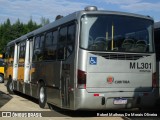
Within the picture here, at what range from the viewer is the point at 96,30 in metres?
10.4

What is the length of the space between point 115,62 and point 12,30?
224 feet

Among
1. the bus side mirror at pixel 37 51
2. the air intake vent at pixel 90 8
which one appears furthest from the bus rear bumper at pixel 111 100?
the bus side mirror at pixel 37 51

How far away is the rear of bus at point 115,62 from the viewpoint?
1025 cm

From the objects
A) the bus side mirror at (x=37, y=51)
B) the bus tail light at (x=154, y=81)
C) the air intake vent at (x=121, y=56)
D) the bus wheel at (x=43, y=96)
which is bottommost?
the bus wheel at (x=43, y=96)

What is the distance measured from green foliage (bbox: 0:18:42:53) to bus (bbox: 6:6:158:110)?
198ft

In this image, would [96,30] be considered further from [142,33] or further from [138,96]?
[138,96]

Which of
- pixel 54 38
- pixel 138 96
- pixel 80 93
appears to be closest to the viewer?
pixel 80 93

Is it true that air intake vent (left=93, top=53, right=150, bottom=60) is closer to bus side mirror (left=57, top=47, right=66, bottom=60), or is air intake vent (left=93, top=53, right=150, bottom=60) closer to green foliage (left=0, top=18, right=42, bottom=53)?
bus side mirror (left=57, top=47, right=66, bottom=60)

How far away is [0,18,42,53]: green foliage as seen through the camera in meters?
73.0

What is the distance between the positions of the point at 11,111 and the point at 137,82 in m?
4.44

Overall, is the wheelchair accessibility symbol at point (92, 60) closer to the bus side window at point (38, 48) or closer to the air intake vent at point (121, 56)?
the air intake vent at point (121, 56)

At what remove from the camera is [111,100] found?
10.5m

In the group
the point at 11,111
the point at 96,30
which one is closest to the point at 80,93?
the point at 96,30

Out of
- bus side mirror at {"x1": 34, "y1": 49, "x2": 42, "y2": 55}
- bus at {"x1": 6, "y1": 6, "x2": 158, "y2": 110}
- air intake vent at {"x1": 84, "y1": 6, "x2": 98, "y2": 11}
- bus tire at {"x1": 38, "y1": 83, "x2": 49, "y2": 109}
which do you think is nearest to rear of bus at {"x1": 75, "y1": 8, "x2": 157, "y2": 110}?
bus at {"x1": 6, "y1": 6, "x2": 158, "y2": 110}
